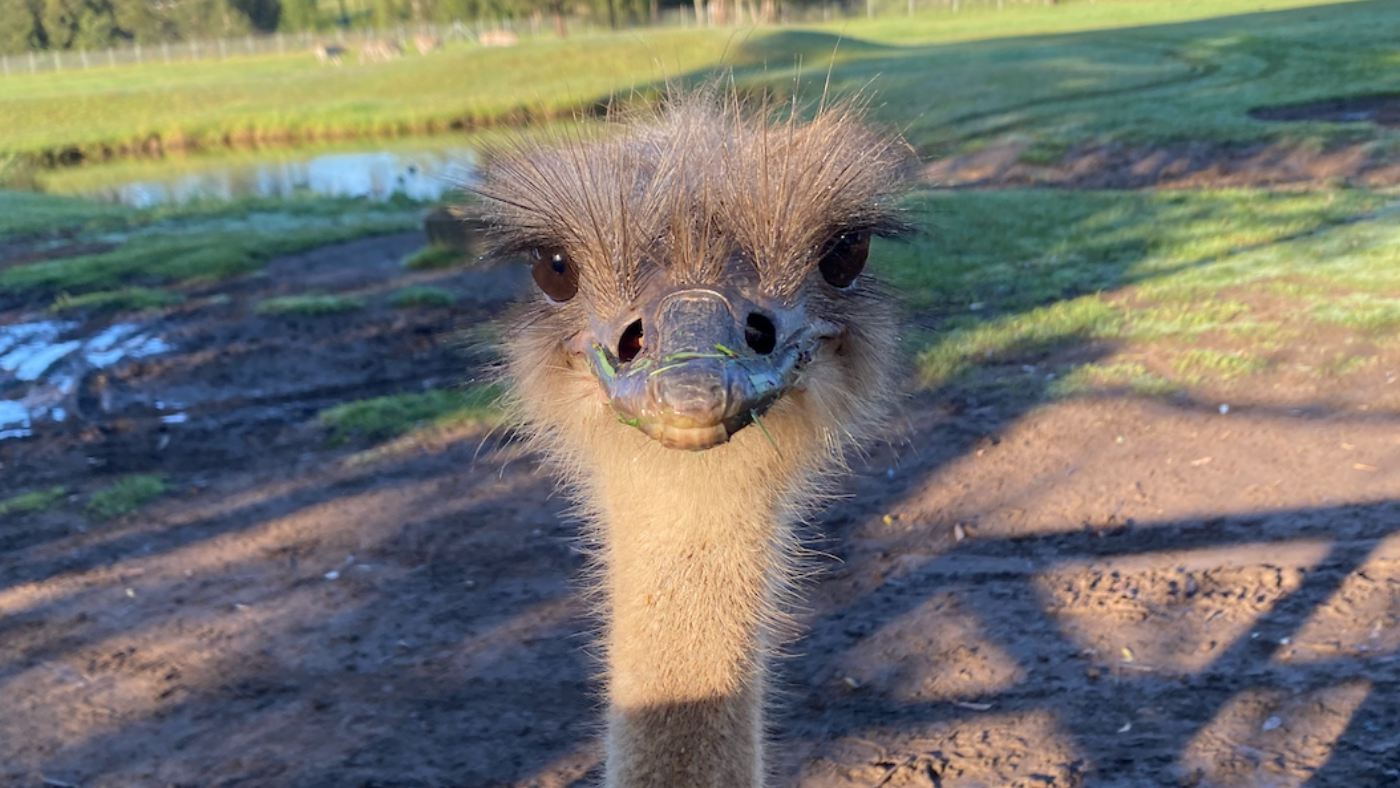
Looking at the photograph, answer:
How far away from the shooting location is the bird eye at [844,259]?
5.72 ft

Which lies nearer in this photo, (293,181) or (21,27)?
(293,181)

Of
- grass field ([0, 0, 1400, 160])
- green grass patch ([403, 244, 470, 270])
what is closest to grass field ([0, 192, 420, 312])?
green grass patch ([403, 244, 470, 270])

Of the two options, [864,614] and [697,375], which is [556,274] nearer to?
[697,375]

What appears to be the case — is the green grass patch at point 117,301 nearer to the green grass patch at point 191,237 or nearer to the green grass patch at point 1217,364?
the green grass patch at point 191,237

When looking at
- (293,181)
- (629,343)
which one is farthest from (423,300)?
(293,181)

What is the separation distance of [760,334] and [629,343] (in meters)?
0.17

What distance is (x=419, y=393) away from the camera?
5.52m

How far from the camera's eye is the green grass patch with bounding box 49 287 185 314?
24.2 feet

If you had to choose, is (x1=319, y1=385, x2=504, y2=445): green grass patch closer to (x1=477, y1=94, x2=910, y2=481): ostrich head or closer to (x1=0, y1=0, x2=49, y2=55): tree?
(x1=477, y1=94, x2=910, y2=481): ostrich head

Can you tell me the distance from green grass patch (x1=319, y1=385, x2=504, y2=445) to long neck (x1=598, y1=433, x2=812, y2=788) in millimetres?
3175

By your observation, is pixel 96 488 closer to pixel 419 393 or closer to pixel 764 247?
pixel 419 393

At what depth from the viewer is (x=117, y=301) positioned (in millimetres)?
7469

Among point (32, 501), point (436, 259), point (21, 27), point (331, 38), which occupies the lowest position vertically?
point (32, 501)

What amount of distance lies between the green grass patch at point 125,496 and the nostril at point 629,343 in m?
3.49
